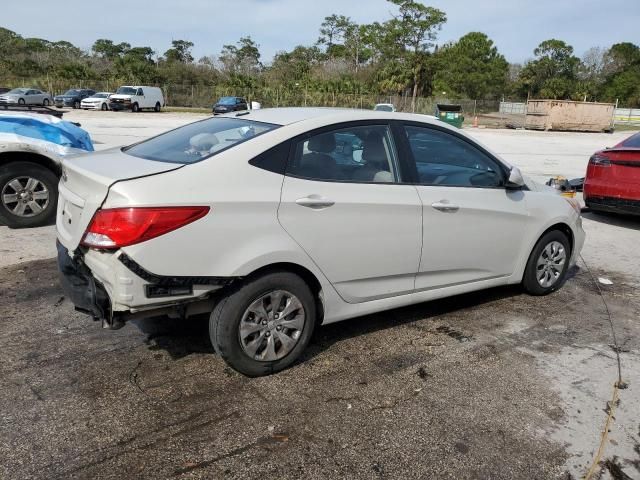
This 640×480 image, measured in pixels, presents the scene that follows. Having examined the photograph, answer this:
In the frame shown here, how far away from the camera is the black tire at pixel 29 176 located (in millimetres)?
6414

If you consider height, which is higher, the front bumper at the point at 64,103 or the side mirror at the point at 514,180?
the front bumper at the point at 64,103

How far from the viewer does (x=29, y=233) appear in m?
6.59

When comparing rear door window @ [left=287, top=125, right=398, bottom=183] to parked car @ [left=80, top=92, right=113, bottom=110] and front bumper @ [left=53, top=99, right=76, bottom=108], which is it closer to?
parked car @ [left=80, top=92, right=113, bottom=110]

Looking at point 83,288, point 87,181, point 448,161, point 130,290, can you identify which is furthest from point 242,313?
point 448,161

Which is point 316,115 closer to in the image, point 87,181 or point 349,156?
point 349,156

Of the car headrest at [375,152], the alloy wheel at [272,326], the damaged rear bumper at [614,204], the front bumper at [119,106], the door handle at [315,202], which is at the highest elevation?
the front bumper at [119,106]

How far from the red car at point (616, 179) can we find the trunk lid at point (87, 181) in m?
6.82

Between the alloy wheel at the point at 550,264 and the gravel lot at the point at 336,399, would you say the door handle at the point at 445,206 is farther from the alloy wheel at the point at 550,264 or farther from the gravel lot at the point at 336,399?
the alloy wheel at the point at 550,264

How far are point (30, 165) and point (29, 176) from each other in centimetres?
13

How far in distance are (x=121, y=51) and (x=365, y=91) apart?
6714cm

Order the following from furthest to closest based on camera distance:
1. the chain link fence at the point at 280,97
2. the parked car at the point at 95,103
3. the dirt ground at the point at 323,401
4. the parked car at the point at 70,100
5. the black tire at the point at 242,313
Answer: the chain link fence at the point at 280,97
the parked car at the point at 70,100
the parked car at the point at 95,103
the black tire at the point at 242,313
the dirt ground at the point at 323,401

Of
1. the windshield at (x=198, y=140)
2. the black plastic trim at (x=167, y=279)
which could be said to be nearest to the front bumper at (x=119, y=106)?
the windshield at (x=198, y=140)

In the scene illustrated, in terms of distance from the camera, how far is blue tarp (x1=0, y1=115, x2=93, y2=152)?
6.56 m

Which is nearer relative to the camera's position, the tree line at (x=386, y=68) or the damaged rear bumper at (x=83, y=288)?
the damaged rear bumper at (x=83, y=288)
